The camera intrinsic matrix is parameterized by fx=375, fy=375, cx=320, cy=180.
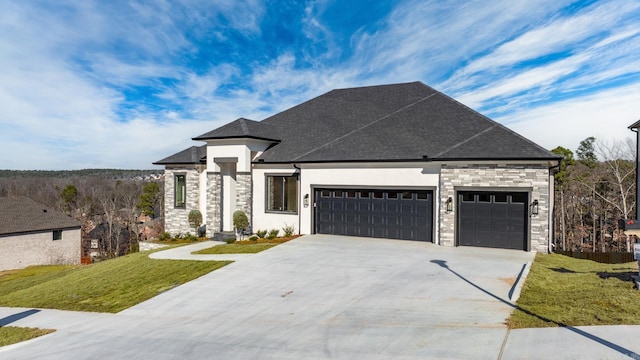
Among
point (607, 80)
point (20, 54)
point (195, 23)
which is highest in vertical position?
point (195, 23)

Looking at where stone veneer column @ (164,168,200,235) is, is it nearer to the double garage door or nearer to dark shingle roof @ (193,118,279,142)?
dark shingle roof @ (193,118,279,142)

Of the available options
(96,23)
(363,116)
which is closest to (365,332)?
(363,116)

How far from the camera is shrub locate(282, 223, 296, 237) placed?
1919 centimetres

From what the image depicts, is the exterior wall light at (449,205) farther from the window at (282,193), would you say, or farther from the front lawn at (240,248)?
the window at (282,193)

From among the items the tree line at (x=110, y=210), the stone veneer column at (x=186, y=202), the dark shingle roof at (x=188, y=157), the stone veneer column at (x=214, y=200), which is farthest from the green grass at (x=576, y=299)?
the tree line at (x=110, y=210)

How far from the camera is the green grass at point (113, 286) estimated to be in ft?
35.7

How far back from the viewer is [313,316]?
8.26 meters

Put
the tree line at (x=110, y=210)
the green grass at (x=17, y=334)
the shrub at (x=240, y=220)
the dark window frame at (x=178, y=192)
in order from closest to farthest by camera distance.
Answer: the green grass at (x=17, y=334) < the shrub at (x=240, y=220) < the dark window frame at (x=178, y=192) < the tree line at (x=110, y=210)

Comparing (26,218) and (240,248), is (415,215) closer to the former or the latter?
(240,248)

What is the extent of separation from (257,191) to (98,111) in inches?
555

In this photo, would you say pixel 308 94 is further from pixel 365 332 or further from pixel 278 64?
pixel 365 332

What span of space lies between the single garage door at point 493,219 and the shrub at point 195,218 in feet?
46.9

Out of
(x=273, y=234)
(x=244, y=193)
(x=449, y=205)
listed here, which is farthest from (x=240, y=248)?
(x=449, y=205)

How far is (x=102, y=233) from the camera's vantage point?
46.5 metres
